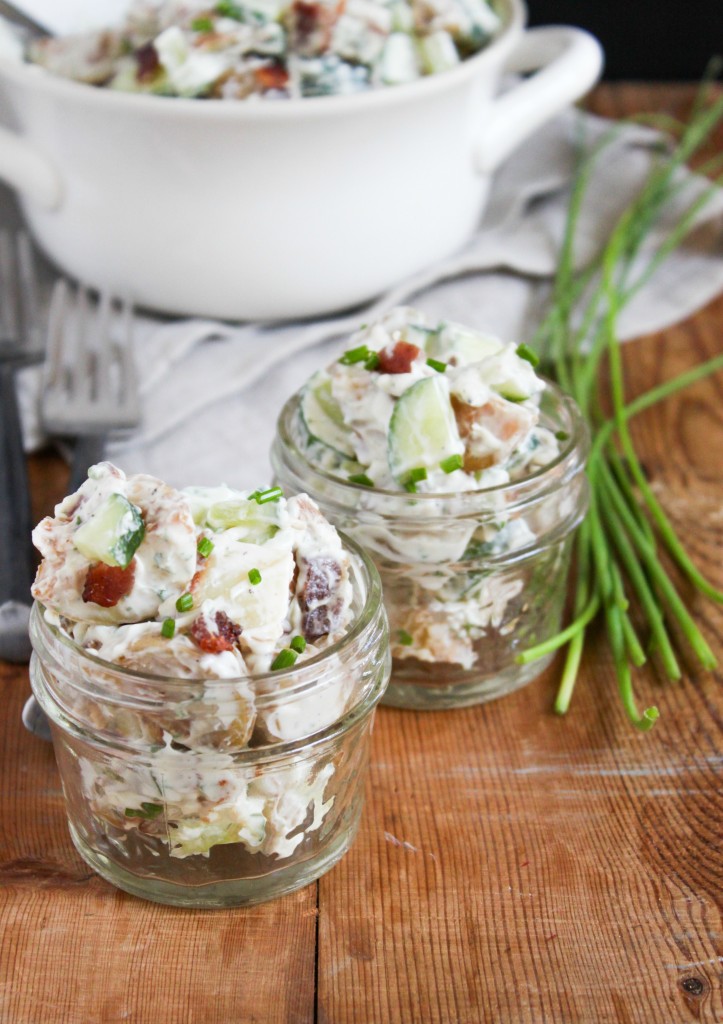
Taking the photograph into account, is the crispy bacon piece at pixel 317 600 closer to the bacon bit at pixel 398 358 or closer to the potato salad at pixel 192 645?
the potato salad at pixel 192 645

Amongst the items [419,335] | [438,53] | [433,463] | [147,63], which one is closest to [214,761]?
[433,463]

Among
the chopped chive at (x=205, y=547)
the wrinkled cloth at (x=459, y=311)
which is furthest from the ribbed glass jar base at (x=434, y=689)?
the wrinkled cloth at (x=459, y=311)

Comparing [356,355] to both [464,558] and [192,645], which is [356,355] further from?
[192,645]

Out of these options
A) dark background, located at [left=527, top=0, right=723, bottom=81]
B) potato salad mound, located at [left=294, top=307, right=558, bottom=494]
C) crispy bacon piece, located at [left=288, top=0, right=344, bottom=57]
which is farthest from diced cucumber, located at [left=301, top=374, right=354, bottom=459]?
dark background, located at [left=527, top=0, right=723, bottom=81]

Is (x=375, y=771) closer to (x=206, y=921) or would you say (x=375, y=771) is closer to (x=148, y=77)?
(x=206, y=921)

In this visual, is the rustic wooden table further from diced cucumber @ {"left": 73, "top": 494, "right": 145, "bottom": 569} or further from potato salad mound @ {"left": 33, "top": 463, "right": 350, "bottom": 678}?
diced cucumber @ {"left": 73, "top": 494, "right": 145, "bottom": 569}

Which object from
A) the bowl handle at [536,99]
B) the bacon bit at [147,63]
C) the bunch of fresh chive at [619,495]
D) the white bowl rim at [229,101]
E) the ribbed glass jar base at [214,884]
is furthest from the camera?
the bowl handle at [536,99]

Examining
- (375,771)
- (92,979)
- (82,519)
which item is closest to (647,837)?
(375,771)
